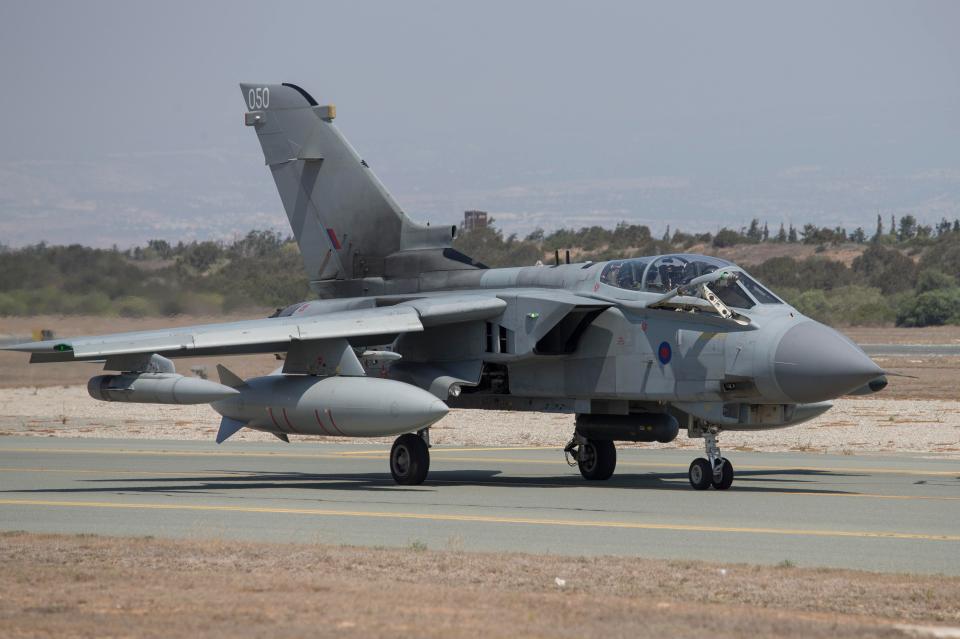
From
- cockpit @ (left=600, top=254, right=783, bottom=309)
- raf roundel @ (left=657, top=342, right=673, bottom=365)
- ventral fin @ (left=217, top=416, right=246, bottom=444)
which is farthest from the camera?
ventral fin @ (left=217, top=416, right=246, bottom=444)

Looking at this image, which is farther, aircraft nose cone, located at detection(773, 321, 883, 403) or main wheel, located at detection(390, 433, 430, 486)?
main wheel, located at detection(390, 433, 430, 486)

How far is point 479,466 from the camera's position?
75.7ft

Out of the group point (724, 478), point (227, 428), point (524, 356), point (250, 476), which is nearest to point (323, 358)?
point (227, 428)

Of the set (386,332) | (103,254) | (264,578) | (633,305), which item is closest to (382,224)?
(386,332)

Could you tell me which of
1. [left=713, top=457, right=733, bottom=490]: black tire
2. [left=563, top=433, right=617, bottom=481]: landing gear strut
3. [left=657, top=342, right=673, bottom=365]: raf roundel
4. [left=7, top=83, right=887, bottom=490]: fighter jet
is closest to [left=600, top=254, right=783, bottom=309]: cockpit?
[left=7, top=83, right=887, bottom=490]: fighter jet

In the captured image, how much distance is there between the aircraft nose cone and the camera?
1669 centimetres

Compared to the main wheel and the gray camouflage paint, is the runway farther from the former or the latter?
the gray camouflage paint

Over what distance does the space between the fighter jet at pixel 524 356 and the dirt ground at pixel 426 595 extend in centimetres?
633

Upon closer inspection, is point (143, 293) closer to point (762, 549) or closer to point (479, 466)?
point (479, 466)

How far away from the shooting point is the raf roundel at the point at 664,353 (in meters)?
18.3

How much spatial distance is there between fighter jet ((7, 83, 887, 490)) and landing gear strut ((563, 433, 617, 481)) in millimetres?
21

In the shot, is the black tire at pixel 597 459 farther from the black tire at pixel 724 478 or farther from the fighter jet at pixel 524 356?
the black tire at pixel 724 478

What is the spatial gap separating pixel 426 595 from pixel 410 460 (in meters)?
10.2

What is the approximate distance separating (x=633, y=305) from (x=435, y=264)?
4.44 meters
